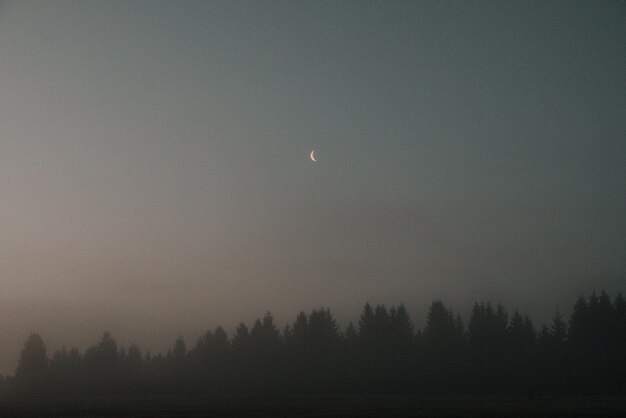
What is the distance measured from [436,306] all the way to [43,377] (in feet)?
327

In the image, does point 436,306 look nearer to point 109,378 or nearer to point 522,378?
point 522,378

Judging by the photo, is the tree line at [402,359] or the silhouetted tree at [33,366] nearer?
the tree line at [402,359]

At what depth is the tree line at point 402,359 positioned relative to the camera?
108 meters

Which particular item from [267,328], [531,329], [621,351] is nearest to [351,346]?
[267,328]

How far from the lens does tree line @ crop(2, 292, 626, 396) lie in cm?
10812

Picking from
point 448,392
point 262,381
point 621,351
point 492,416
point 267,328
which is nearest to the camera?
point 492,416

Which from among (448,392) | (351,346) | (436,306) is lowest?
(448,392)

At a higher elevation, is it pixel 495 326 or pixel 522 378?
pixel 495 326

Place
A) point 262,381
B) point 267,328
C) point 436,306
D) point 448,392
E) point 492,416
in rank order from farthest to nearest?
point 267,328, point 436,306, point 262,381, point 448,392, point 492,416

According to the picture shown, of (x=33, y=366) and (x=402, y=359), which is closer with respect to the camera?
(x=402, y=359)

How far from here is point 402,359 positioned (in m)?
135

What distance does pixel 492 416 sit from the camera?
48031mm

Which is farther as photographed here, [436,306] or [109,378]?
[109,378]

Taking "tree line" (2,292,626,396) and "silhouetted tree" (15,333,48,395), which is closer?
"tree line" (2,292,626,396)
